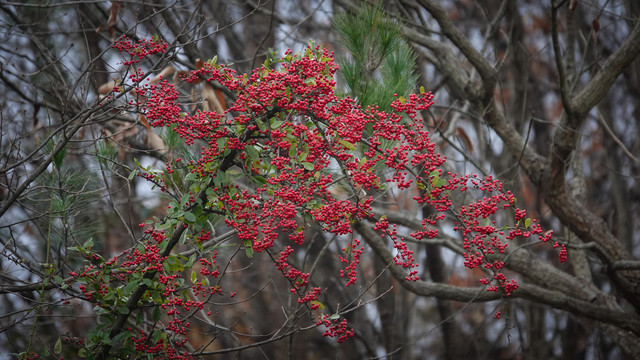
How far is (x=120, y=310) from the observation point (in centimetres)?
255

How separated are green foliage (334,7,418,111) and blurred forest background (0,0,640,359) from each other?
0.01 meters

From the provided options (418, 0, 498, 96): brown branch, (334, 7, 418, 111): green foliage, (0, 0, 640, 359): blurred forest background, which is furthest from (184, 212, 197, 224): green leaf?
(418, 0, 498, 96): brown branch

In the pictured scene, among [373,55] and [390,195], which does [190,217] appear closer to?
[373,55]

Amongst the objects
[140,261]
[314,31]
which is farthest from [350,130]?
[314,31]

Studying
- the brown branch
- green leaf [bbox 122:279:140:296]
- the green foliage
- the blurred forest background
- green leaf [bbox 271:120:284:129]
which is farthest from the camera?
the brown branch

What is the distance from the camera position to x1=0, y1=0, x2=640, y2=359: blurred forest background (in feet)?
9.78

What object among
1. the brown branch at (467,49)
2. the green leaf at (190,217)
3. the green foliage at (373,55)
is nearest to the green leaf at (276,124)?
the green leaf at (190,217)

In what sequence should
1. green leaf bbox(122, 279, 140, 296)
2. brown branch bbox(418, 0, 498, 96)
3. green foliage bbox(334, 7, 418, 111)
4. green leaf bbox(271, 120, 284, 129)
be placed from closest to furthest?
green leaf bbox(271, 120, 284, 129) → green leaf bbox(122, 279, 140, 296) → green foliage bbox(334, 7, 418, 111) → brown branch bbox(418, 0, 498, 96)

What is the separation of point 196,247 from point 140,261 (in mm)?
242

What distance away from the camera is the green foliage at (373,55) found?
2875 mm

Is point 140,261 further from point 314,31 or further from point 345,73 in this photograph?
point 314,31

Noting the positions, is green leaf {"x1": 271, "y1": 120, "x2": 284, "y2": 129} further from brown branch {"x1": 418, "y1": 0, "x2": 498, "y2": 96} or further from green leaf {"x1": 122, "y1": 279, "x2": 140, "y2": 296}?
brown branch {"x1": 418, "y1": 0, "x2": 498, "y2": 96}

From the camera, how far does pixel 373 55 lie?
9.77 feet

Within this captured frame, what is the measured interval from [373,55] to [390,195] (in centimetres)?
232
